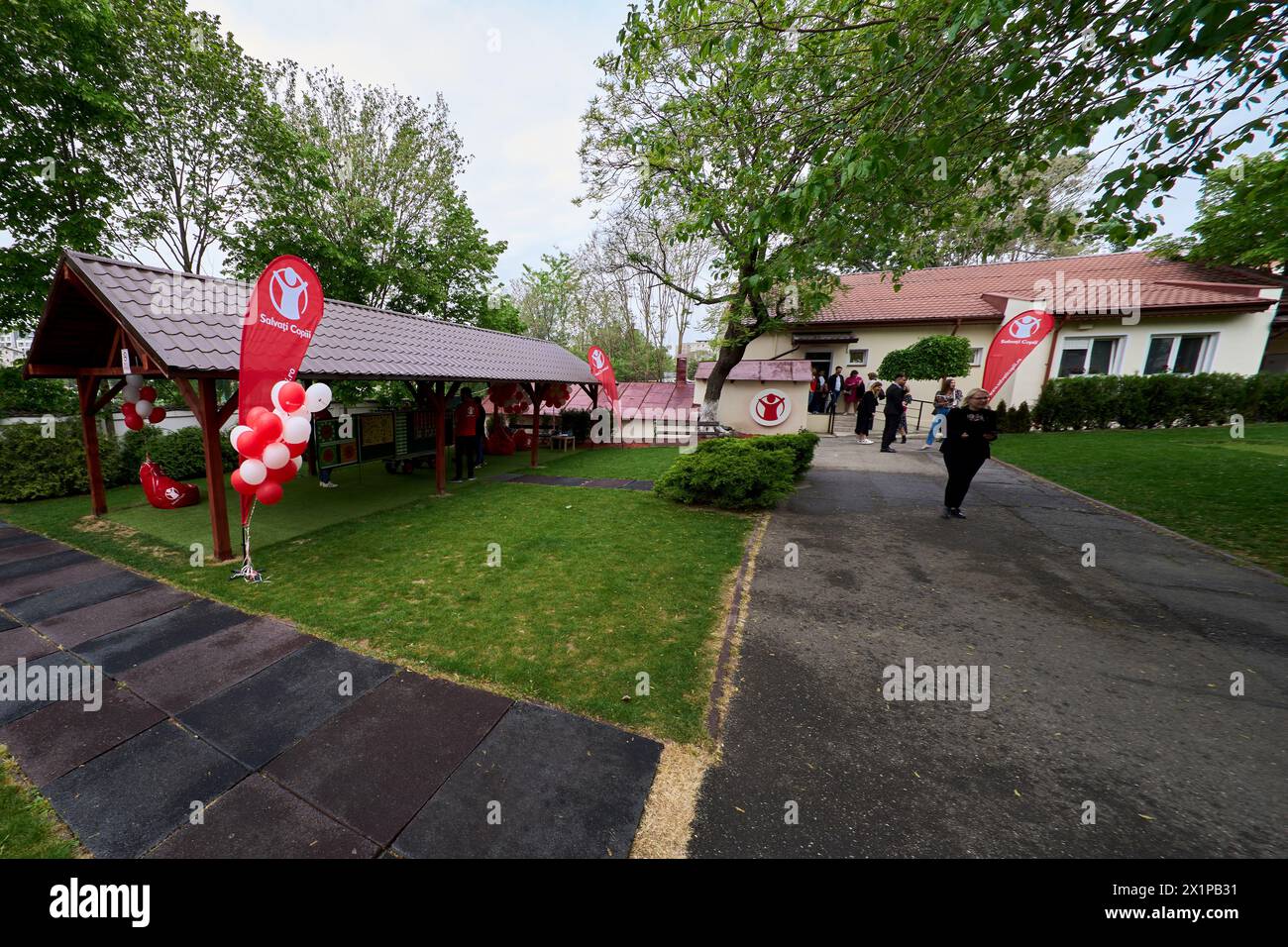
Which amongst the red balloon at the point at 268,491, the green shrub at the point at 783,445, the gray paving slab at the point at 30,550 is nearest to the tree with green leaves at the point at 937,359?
the green shrub at the point at 783,445

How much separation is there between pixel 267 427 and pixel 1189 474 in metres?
15.7

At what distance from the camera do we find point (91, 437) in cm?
783

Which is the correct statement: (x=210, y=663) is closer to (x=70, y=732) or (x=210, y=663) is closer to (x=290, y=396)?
(x=70, y=732)

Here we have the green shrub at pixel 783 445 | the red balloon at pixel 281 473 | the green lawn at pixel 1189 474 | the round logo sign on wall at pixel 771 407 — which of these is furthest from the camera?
the round logo sign on wall at pixel 771 407

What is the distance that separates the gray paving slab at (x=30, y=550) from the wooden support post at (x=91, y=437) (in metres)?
1.24

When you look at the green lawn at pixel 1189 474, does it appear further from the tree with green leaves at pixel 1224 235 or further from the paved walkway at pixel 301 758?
the paved walkway at pixel 301 758

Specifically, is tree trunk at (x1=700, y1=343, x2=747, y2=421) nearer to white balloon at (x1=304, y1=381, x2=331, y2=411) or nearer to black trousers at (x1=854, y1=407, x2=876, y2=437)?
black trousers at (x1=854, y1=407, x2=876, y2=437)

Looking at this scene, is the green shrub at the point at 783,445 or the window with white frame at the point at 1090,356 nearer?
the green shrub at the point at 783,445

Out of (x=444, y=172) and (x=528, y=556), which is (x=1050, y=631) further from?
(x=444, y=172)

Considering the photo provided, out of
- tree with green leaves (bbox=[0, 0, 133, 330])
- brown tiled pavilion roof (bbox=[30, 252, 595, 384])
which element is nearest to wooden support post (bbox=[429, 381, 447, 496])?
brown tiled pavilion roof (bbox=[30, 252, 595, 384])

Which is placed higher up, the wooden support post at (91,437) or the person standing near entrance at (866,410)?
the person standing near entrance at (866,410)

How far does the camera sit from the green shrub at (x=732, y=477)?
8055 mm

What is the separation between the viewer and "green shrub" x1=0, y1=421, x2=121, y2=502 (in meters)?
8.57

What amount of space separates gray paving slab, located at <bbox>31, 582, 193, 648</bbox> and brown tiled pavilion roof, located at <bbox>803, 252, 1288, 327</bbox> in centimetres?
1878
